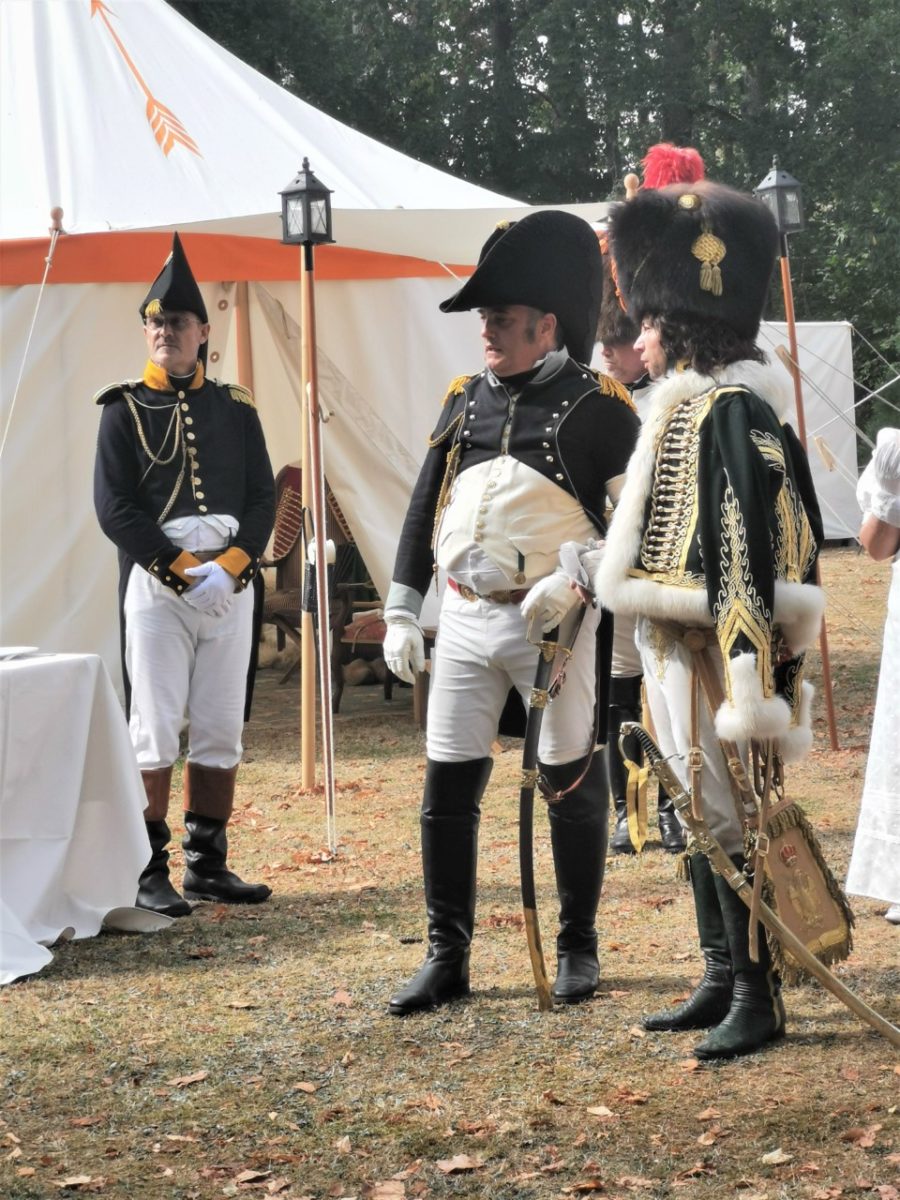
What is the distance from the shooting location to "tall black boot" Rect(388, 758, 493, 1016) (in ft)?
13.3

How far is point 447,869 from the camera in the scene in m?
4.07

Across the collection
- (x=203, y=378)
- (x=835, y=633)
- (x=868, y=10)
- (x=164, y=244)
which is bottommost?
(x=835, y=633)

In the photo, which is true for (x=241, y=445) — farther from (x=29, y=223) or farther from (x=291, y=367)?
(x=291, y=367)

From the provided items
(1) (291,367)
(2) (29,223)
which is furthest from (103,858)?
(1) (291,367)

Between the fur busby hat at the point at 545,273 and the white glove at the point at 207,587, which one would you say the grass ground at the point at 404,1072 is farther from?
the fur busby hat at the point at 545,273

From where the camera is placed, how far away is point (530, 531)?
156 inches

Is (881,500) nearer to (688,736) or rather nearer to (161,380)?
(688,736)

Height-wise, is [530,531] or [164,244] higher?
[164,244]

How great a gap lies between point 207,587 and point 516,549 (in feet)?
4.45

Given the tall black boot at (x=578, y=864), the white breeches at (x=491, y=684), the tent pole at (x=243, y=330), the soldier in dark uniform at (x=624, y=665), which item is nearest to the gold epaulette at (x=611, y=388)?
the white breeches at (x=491, y=684)

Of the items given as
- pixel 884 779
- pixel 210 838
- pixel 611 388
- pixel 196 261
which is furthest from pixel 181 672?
pixel 196 261

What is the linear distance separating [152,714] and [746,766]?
2.18 m

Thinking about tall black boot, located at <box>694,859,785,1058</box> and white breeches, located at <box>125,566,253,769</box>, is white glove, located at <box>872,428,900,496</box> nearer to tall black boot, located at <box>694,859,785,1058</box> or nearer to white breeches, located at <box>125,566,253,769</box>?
tall black boot, located at <box>694,859,785,1058</box>

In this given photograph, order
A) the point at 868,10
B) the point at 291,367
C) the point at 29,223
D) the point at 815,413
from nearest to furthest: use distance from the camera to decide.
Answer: the point at 29,223
the point at 291,367
the point at 815,413
the point at 868,10
